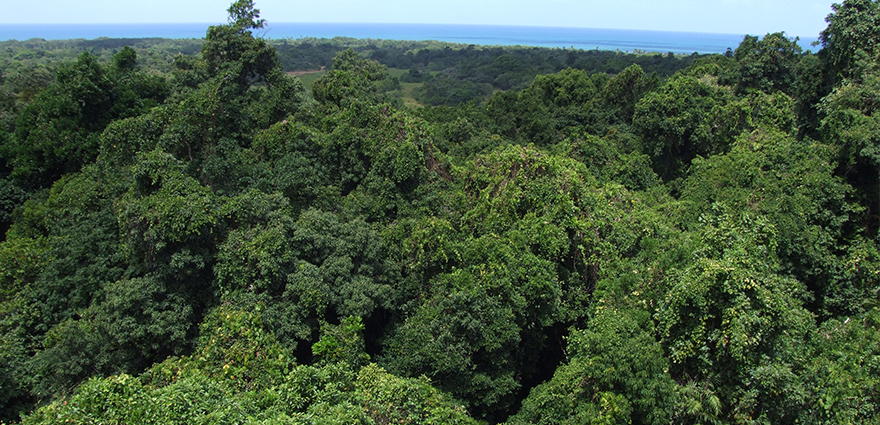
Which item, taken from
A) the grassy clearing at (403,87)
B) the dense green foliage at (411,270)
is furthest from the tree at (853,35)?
the grassy clearing at (403,87)

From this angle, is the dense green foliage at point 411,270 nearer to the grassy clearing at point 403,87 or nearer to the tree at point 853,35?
the tree at point 853,35

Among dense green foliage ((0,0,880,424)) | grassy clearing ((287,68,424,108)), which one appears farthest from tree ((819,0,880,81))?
grassy clearing ((287,68,424,108))

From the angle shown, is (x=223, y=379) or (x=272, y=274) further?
(x=272, y=274)

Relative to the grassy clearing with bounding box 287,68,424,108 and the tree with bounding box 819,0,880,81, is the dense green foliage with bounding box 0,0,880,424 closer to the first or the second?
the tree with bounding box 819,0,880,81

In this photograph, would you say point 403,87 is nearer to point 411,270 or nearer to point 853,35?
point 853,35

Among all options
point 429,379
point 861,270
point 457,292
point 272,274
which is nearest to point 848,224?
point 861,270

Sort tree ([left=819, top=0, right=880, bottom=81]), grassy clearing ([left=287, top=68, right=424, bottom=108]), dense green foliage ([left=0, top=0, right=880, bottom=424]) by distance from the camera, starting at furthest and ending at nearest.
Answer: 1. grassy clearing ([left=287, top=68, right=424, bottom=108])
2. tree ([left=819, top=0, right=880, bottom=81])
3. dense green foliage ([left=0, top=0, right=880, bottom=424])

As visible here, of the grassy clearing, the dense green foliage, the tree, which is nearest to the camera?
the dense green foliage

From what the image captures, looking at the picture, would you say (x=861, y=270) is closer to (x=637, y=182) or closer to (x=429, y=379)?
(x=637, y=182)
